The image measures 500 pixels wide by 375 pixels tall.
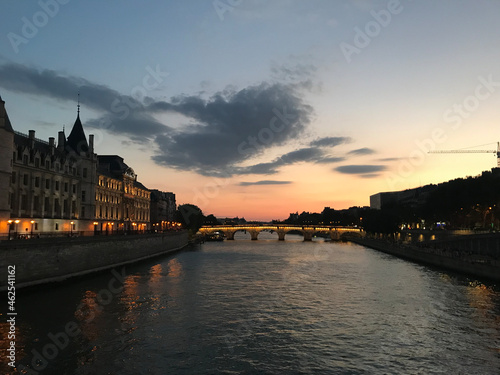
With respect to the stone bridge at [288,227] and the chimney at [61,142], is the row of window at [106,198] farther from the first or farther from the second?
the stone bridge at [288,227]

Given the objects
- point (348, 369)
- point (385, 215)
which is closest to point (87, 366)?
point (348, 369)

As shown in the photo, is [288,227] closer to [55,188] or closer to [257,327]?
[55,188]

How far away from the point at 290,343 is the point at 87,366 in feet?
41.0

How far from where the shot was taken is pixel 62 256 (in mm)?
46438

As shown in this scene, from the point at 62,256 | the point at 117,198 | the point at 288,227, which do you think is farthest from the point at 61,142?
the point at 288,227

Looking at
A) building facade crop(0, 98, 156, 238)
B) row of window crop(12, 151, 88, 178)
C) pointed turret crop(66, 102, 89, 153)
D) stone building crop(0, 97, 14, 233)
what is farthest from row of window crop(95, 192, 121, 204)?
stone building crop(0, 97, 14, 233)

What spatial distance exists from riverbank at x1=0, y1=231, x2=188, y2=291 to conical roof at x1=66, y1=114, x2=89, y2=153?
887 inches

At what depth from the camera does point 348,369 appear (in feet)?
72.5

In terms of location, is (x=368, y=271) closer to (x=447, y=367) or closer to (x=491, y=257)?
(x=491, y=257)

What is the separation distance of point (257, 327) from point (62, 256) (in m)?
27.7

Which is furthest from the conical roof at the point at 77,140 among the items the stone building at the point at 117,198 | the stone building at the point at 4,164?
the stone building at the point at 4,164

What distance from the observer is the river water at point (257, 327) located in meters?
22.7

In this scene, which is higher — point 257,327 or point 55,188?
point 55,188

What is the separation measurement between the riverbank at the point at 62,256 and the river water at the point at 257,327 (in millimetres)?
1819
